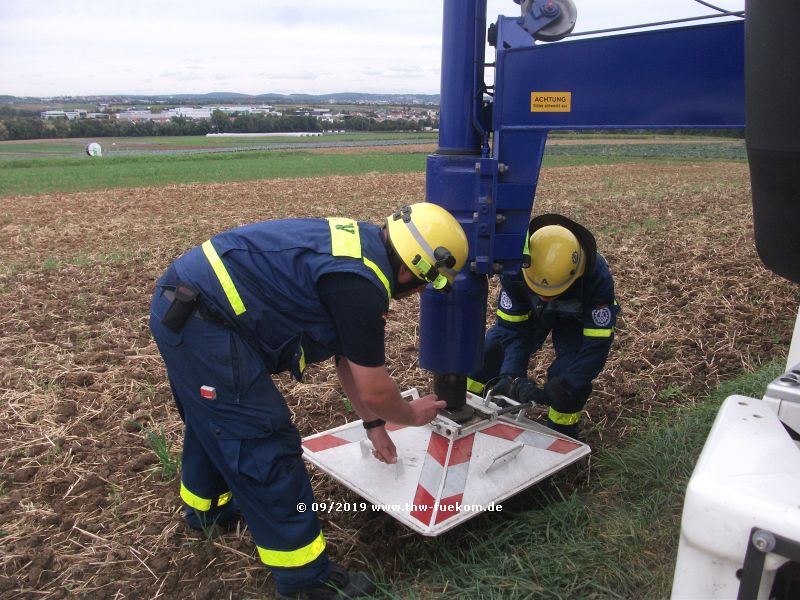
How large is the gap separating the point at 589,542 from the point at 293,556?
1.30 meters

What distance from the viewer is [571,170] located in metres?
26.1

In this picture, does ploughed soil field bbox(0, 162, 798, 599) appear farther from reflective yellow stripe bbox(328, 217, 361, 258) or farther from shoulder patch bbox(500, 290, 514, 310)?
reflective yellow stripe bbox(328, 217, 361, 258)

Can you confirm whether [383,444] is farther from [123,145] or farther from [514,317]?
[123,145]

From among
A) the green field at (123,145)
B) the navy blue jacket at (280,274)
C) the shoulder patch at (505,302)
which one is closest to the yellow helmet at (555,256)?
the shoulder patch at (505,302)

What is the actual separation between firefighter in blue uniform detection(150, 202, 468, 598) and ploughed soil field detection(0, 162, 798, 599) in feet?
1.49

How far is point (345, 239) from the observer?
2.57m

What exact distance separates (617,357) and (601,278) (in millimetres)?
1497

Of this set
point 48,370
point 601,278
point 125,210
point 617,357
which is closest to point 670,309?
point 617,357

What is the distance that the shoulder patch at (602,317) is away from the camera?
3.92m

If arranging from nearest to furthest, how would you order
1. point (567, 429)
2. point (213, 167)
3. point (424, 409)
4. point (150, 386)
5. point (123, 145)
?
point (424, 409), point (567, 429), point (150, 386), point (213, 167), point (123, 145)

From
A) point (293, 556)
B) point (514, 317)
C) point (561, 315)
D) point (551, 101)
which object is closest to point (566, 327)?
point (561, 315)

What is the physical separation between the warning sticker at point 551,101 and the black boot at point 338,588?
2193 mm

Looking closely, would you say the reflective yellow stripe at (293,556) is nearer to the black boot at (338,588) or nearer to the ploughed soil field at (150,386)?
the black boot at (338,588)

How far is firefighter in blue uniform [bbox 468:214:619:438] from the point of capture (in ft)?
12.3
